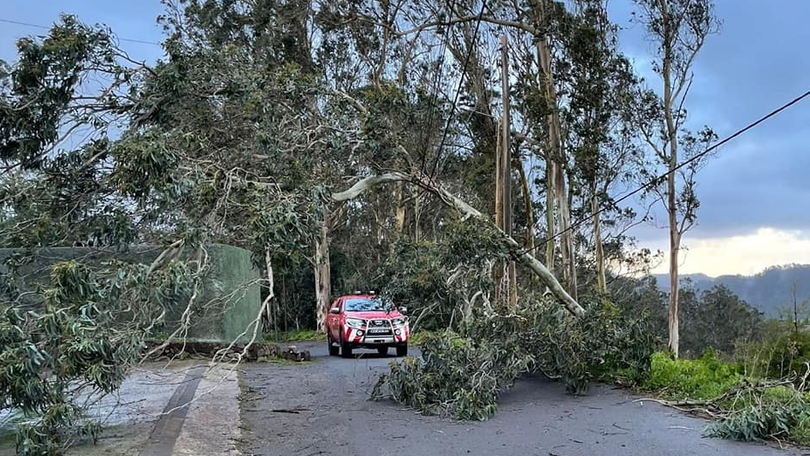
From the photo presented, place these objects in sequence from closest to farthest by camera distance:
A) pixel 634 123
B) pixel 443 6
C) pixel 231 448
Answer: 1. pixel 231 448
2. pixel 443 6
3. pixel 634 123

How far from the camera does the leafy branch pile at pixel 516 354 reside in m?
10.4

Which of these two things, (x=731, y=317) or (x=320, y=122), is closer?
(x=320, y=122)

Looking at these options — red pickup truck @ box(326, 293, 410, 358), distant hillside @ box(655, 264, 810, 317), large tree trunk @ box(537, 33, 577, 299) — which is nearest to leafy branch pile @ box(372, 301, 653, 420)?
distant hillside @ box(655, 264, 810, 317)

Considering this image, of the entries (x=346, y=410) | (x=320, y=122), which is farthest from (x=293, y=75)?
(x=346, y=410)

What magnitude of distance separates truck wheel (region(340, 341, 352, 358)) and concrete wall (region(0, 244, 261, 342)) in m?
2.46

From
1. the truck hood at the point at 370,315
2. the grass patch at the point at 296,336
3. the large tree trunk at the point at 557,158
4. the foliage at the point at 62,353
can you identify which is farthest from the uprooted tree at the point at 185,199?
the grass patch at the point at 296,336

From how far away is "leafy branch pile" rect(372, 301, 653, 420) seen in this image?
10367 millimetres

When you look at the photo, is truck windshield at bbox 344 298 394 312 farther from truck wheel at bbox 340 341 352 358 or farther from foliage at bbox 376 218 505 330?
foliage at bbox 376 218 505 330

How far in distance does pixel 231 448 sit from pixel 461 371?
3620 mm

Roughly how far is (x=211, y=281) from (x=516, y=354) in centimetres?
468

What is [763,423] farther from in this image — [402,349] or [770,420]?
[402,349]

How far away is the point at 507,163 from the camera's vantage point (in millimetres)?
16609

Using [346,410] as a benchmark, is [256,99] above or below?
above

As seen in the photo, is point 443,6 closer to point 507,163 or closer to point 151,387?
point 507,163
